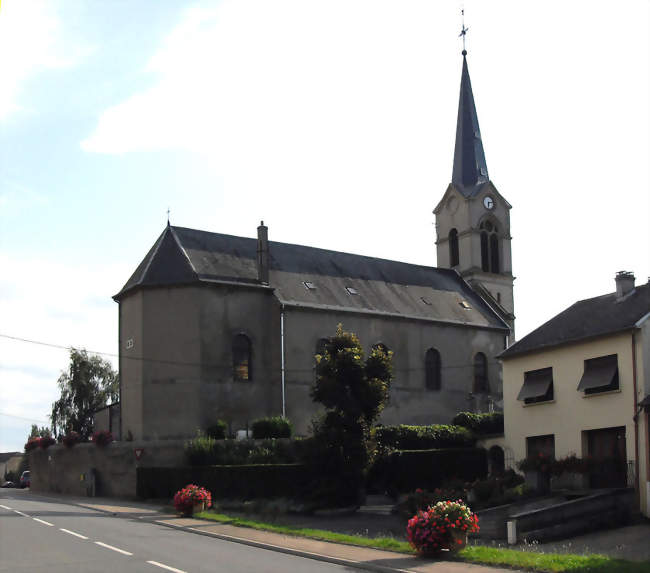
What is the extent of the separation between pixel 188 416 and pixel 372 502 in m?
10.2

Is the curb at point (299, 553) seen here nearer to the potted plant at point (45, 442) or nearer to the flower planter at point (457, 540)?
the flower planter at point (457, 540)

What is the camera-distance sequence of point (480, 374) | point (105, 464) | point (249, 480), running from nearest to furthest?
1. point (249, 480)
2. point (105, 464)
3. point (480, 374)

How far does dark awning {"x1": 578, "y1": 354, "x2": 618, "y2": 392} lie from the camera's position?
2658 cm

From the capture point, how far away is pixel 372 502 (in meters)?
30.5

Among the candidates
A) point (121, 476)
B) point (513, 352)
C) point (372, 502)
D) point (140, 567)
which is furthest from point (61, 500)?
point (140, 567)

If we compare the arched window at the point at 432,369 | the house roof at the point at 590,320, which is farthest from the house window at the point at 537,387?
the arched window at the point at 432,369

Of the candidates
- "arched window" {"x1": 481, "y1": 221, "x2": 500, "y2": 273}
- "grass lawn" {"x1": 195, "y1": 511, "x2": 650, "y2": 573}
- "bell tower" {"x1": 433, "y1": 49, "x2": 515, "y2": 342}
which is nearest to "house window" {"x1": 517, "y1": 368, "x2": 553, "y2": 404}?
"grass lawn" {"x1": 195, "y1": 511, "x2": 650, "y2": 573}

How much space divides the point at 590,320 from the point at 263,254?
56.5 ft

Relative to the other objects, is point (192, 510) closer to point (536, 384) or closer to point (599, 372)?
point (536, 384)

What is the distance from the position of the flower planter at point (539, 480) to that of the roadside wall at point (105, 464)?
44.9 ft

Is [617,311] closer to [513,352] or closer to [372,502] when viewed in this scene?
[513,352]

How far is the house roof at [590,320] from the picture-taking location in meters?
27.0

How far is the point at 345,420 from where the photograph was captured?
2819cm

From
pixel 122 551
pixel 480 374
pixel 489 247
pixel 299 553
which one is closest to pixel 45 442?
pixel 480 374
